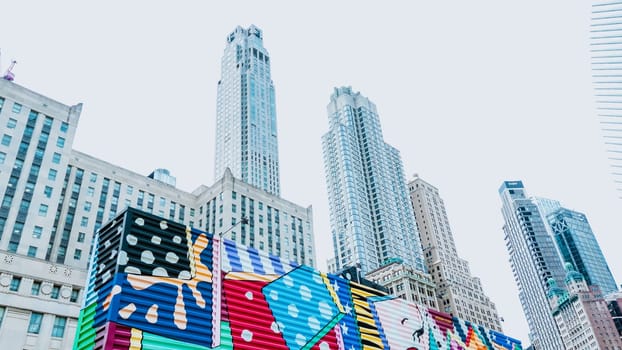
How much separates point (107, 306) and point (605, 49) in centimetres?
7459

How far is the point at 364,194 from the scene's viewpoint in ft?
561

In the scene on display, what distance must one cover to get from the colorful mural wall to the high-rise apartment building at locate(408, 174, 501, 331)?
131640 millimetres

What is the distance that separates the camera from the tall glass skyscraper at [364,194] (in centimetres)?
15925

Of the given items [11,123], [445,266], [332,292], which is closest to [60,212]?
[11,123]

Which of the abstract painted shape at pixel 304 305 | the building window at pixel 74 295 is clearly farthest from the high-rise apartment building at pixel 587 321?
the abstract painted shape at pixel 304 305

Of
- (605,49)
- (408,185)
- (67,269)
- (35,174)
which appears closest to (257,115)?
(408,185)

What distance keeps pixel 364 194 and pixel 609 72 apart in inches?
4219

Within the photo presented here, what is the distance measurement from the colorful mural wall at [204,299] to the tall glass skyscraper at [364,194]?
127 m

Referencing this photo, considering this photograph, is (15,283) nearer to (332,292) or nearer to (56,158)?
(332,292)

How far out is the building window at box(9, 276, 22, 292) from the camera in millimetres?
40406

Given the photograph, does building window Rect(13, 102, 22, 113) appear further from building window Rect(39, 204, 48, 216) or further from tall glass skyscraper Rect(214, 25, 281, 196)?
tall glass skyscraper Rect(214, 25, 281, 196)

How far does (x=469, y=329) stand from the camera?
31.5m

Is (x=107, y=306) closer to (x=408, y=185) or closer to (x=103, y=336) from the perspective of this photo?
(x=103, y=336)

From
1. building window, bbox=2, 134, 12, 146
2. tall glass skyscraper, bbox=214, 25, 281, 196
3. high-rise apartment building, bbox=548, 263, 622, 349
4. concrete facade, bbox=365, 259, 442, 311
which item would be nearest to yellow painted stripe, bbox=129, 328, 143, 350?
building window, bbox=2, 134, 12, 146
